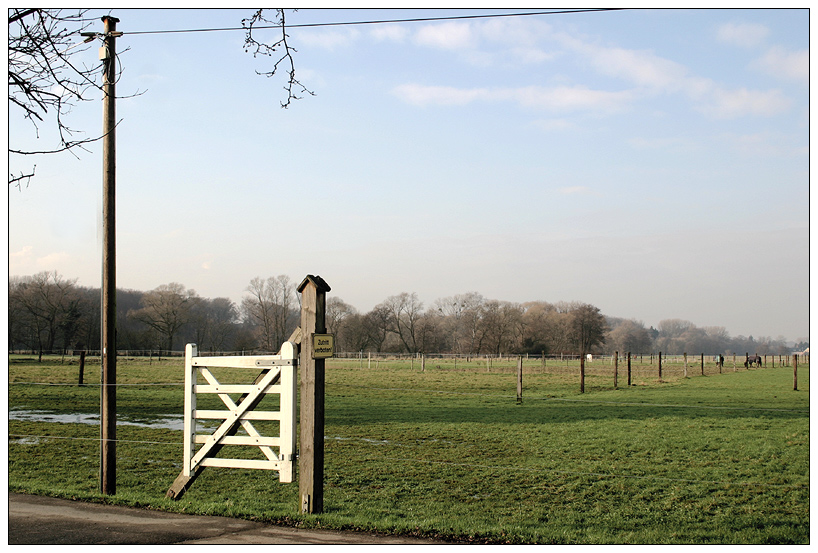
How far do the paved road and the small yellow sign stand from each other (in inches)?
55.6

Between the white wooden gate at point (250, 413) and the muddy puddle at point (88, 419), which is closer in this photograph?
the white wooden gate at point (250, 413)

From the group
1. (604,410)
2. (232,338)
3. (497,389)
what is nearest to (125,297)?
(232,338)

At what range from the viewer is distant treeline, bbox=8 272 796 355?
53.7 meters

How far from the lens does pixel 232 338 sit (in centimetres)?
5638

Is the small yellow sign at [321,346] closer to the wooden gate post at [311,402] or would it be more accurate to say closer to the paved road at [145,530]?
the wooden gate post at [311,402]

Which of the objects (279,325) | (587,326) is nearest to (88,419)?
(279,325)

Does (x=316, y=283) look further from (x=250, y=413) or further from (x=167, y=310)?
(x=167, y=310)

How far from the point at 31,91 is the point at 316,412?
3506 millimetres

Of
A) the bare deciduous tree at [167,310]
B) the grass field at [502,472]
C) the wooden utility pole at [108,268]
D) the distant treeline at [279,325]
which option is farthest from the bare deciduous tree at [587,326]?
the wooden utility pole at [108,268]

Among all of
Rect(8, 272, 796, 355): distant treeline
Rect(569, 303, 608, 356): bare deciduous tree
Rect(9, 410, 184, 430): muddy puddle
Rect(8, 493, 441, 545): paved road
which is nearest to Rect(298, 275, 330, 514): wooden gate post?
Rect(8, 493, 441, 545): paved road

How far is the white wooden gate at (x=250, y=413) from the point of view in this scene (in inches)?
232

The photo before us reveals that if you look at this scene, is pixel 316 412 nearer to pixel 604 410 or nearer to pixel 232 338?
pixel 604 410

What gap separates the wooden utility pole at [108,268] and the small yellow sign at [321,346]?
273cm

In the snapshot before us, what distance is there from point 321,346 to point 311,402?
48cm
